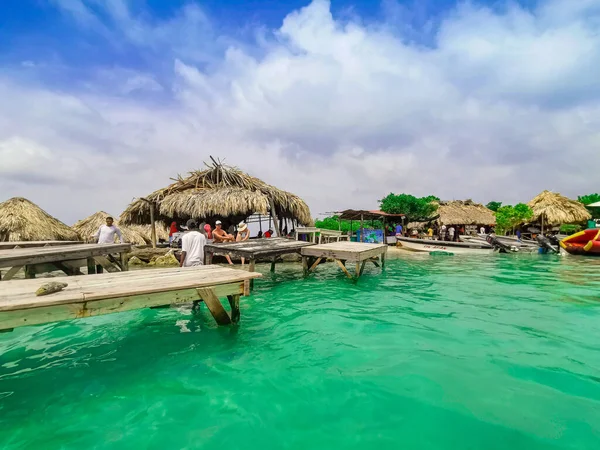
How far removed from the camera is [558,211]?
2583 centimetres

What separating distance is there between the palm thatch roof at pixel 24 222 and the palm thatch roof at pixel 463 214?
28.4 meters

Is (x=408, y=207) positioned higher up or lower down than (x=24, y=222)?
higher up

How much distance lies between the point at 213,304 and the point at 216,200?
33.9ft

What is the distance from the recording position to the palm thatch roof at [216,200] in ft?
47.3

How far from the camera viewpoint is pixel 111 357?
437cm

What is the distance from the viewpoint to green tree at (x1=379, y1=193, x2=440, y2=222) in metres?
28.0

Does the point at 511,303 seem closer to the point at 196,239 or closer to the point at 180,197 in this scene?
the point at 196,239

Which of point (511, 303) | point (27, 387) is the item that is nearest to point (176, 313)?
point (27, 387)

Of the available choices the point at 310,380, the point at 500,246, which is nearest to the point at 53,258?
the point at 310,380

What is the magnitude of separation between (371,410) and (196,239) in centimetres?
467

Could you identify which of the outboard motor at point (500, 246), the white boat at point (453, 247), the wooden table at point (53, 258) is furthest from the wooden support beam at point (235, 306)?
the outboard motor at point (500, 246)

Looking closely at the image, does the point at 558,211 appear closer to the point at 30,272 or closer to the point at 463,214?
the point at 463,214

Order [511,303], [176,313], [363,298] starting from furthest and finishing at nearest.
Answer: [363,298], [511,303], [176,313]

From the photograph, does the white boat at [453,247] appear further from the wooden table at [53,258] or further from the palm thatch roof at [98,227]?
the wooden table at [53,258]
